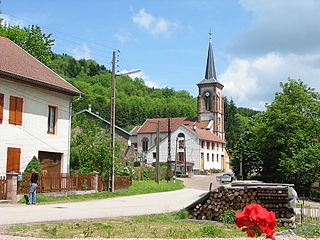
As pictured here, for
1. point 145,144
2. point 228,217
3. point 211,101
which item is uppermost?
point 211,101

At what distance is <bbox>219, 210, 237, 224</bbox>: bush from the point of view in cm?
1349

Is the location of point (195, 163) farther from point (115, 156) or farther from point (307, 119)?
point (115, 156)

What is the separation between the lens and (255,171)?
1759 inches

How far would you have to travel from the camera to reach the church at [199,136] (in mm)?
78875

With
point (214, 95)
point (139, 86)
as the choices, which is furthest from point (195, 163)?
point (139, 86)

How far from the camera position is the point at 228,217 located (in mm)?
13664

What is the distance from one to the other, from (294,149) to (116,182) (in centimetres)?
1730

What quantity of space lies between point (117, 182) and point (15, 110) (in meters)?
9.07

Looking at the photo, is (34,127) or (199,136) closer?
(34,127)

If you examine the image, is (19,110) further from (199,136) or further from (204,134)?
(204,134)

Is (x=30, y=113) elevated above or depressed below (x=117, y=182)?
above

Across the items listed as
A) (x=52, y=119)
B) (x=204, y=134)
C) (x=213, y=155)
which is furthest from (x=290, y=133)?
(x=213, y=155)

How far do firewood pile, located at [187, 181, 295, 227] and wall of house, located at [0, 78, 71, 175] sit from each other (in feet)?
42.9

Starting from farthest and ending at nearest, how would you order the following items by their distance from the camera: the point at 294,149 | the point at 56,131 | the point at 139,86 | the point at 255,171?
the point at 139,86
the point at 255,171
the point at 294,149
the point at 56,131
